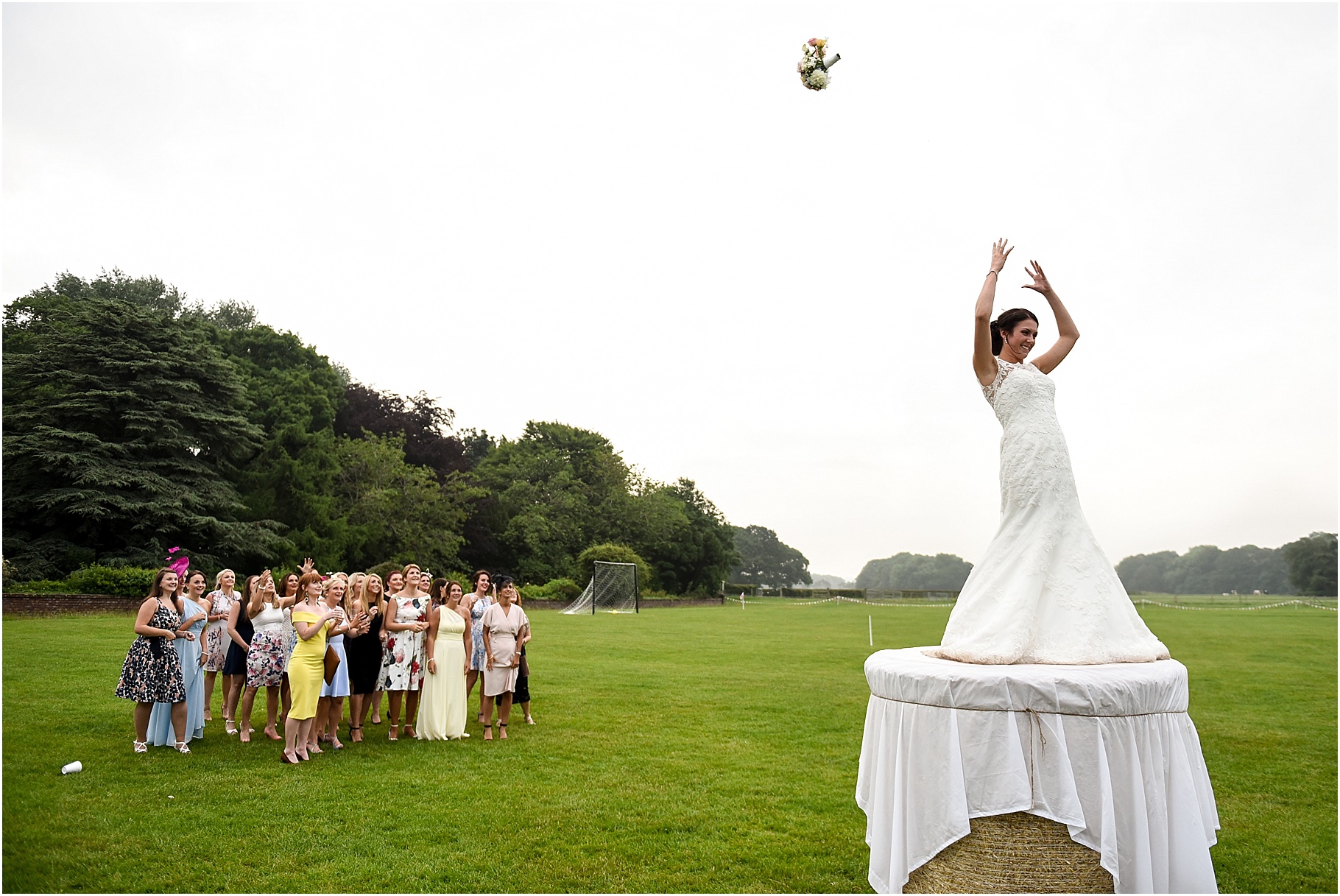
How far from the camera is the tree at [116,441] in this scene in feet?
93.1

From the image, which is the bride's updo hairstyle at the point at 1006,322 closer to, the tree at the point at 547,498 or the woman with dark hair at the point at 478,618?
the woman with dark hair at the point at 478,618

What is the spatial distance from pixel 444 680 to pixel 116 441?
2608cm

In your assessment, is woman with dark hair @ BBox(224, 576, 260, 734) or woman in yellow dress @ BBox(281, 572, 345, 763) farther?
woman with dark hair @ BBox(224, 576, 260, 734)

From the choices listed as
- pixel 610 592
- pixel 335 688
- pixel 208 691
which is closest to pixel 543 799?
pixel 335 688

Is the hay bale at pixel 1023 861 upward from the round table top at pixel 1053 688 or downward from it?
downward

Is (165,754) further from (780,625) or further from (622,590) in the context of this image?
(622,590)

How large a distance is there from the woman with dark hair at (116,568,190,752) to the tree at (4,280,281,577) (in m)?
23.0

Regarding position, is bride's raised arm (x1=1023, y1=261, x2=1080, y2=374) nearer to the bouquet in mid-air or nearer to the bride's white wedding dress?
the bride's white wedding dress

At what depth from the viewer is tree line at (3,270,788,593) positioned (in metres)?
28.8

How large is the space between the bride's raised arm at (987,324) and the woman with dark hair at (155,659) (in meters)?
8.34

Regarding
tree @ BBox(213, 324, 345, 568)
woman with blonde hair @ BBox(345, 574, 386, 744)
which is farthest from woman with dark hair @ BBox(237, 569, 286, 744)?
tree @ BBox(213, 324, 345, 568)

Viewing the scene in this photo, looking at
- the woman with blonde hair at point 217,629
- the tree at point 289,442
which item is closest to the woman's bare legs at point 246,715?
the woman with blonde hair at point 217,629

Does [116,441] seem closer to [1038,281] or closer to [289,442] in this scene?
[289,442]

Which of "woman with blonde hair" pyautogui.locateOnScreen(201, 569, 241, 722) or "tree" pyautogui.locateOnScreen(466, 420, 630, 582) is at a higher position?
"tree" pyautogui.locateOnScreen(466, 420, 630, 582)
